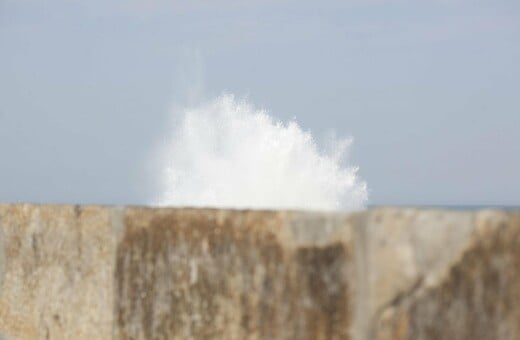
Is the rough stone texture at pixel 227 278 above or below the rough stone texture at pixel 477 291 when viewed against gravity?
above

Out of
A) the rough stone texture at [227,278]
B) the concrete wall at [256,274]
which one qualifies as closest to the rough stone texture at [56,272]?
the concrete wall at [256,274]

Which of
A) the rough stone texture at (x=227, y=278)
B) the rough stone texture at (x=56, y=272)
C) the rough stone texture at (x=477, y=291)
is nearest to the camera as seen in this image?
the rough stone texture at (x=477, y=291)

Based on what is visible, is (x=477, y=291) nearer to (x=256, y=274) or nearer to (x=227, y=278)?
(x=256, y=274)

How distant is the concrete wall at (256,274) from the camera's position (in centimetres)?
229

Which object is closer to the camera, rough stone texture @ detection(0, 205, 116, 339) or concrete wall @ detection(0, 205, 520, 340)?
concrete wall @ detection(0, 205, 520, 340)

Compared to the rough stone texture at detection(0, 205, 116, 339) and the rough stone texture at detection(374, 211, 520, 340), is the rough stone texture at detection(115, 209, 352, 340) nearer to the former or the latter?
the rough stone texture at detection(0, 205, 116, 339)

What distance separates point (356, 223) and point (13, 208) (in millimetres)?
1999

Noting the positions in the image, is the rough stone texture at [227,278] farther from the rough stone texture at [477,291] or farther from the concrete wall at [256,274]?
the rough stone texture at [477,291]

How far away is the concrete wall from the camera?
2.29 m

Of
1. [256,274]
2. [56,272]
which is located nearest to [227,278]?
[256,274]

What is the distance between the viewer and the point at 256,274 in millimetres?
2859

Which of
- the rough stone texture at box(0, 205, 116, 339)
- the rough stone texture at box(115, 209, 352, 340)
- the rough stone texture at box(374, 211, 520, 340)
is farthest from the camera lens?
the rough stone texture at box(0, 205, 116, 339)

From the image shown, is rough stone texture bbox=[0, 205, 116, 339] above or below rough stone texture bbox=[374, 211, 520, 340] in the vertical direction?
above

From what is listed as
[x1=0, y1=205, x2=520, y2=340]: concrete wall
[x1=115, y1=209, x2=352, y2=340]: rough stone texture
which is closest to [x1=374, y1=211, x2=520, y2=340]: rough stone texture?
[x1=0, y1=205, x2=520, y2=340]: concrete wall
